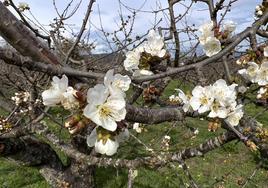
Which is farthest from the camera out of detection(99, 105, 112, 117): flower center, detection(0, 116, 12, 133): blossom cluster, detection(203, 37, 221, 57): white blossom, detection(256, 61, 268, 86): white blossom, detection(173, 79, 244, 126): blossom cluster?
detection(0, 116, 12, 133): blossom cluster

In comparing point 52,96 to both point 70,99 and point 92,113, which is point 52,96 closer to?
point 70,99

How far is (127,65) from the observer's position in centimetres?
207

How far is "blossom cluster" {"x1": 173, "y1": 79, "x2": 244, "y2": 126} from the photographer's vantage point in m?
1.74

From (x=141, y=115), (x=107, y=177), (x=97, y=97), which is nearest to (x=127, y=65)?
(x=141, y=115)

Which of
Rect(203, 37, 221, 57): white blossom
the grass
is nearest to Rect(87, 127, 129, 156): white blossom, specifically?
Rect(203, 37, 221, 57): white blossom

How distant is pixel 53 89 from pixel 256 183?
602cm

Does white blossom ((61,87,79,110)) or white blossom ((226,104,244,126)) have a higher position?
white blossom ((61,87,79,110))

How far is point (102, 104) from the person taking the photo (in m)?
1.28

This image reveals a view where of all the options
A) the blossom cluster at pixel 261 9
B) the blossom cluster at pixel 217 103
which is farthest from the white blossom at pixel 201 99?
the blossom cluster at pixel 261 9

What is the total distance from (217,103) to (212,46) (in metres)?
0.41

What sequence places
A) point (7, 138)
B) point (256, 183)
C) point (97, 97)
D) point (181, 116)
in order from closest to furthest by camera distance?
point (97, 97)
point (181, 116)
point (7, 138)
point (256, 183)

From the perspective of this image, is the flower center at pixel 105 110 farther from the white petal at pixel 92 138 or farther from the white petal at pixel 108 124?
the white petal at pixel 92 138

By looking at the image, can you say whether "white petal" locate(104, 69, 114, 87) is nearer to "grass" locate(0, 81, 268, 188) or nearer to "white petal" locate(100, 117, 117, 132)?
"white petal" locate(100, 117, 117, 132)

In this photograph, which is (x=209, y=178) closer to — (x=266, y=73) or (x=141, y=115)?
(x=266, y=73)
